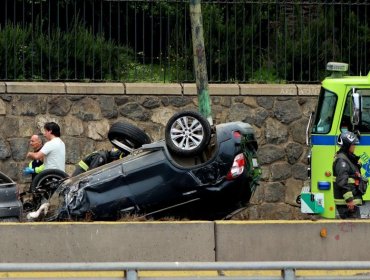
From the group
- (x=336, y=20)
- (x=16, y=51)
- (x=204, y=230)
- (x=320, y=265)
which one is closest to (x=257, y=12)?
(x=336, y=20)

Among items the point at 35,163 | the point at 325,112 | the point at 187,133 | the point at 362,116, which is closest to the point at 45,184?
A: the point at 35,163

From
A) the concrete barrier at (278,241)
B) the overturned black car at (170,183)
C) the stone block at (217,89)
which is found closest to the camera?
the concrete barrier at (278,241)

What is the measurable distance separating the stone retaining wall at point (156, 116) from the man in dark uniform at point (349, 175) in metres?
3.08

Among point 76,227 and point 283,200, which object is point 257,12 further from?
point 76,227

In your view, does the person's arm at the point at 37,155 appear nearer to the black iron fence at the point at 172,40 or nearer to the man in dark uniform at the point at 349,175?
the black iron fence at the point at 172,40

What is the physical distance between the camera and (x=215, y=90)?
17766mm

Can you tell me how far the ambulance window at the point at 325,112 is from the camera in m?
14.8

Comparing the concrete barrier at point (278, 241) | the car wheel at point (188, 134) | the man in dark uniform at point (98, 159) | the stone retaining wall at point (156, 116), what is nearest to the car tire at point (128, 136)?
the man in dark uniform at point (98, 159)

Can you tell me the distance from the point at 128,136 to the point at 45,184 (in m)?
1.27

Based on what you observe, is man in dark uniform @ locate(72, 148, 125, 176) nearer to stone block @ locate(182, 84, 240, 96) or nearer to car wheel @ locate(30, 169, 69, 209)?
car wheel @ locate(30, 169, 69, 209)

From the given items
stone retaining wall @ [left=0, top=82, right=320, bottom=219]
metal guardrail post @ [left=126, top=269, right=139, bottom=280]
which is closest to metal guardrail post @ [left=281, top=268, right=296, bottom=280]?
metal guardrail post @ [left=126, top=269, right=139, bottom=280]

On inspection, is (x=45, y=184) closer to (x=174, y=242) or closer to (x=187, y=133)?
(x=187, y=133)

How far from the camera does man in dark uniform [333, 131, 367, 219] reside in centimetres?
1387

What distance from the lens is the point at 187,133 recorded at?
1254cm
